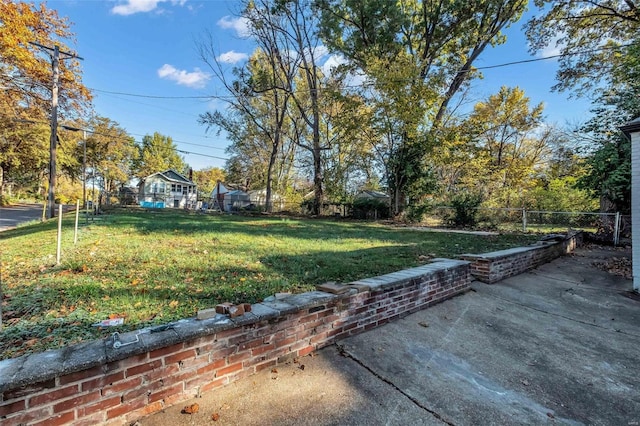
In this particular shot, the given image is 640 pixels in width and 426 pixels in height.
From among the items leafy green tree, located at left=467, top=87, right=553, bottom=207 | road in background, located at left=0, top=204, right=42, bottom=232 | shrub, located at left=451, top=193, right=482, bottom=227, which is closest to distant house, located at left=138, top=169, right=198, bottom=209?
road in background, located at left=0, top=204, right=42, bottom=232

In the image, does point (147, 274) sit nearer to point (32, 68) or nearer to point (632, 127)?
point (632, 127)

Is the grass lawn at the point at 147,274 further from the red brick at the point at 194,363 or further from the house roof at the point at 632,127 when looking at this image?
the house roof at the point at 632,127

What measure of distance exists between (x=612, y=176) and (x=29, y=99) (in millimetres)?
25739

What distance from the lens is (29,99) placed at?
16094 mm

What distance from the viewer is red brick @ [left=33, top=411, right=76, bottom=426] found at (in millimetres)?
1297

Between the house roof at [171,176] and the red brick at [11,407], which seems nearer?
the red brick at [11,407]

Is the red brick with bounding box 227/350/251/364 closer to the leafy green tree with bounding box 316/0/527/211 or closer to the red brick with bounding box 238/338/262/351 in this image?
the red brick with bounding box 238/338/262/351

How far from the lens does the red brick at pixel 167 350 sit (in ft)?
5.16

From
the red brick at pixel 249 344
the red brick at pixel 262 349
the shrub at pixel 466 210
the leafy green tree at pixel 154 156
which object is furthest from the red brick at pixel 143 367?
the leafy green tree at pixel 154 156

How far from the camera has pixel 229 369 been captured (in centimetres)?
188

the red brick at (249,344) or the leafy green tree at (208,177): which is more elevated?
the leafy green tree at (208,177)

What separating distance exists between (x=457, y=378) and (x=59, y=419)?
2.30m

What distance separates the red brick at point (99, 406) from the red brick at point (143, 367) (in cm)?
12

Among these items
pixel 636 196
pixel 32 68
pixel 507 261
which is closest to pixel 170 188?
pixel 32 68
